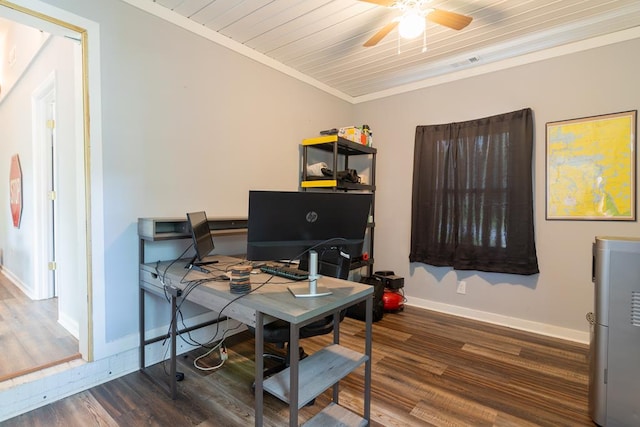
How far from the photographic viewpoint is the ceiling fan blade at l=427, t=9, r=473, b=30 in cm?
193

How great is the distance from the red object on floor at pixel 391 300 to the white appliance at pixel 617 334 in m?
1.88

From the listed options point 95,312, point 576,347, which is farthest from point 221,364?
point 576,347

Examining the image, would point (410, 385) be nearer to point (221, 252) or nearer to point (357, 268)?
point (357, 268)

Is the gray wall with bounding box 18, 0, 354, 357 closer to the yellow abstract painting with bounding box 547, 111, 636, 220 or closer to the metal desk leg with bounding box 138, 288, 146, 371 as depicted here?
the metal desk leg with bounding box 138, 288, 146, 371

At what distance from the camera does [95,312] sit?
79.7 inches

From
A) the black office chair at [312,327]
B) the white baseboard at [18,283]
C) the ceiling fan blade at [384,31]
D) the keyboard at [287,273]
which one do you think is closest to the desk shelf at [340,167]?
the ceiling fan blade at [384,31]

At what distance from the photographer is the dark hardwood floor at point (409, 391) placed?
172cm

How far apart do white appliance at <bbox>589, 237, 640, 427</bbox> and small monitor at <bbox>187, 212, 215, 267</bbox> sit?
2366 millimetres

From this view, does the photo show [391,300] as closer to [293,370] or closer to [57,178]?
[293,370]

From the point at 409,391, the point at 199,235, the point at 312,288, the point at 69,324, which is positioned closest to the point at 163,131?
the point at 199,235

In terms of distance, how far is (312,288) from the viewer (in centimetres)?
151

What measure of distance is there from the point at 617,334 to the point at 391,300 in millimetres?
2001

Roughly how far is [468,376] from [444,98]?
283 cm

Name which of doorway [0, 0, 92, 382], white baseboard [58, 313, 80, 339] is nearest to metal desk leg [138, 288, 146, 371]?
doorway [0, 0, 92, 382]
